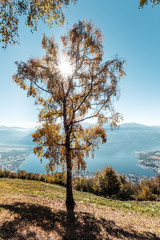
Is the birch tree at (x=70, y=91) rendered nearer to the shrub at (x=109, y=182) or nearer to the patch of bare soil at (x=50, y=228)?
the patch of bare soil at (x=50, y=228)

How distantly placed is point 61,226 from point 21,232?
1.66m

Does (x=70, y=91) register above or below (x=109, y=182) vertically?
above

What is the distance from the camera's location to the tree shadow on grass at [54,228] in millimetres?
4021

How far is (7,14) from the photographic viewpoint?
4484mm

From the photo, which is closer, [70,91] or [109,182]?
[70,91]

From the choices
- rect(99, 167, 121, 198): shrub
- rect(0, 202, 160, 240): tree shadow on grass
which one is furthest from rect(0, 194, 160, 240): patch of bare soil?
rect(99, 167, 121, 198): shrub

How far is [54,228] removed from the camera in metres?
4.68

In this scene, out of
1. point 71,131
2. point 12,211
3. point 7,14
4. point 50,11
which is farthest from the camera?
point 71,131

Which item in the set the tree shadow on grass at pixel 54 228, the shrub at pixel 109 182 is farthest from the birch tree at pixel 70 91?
the shrub at pixel 109 182

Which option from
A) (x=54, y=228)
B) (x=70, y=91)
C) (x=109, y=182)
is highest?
(x=70, y=91)

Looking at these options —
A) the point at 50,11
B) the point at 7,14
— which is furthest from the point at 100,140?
the point at 7,14

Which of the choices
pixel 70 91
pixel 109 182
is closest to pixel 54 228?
pixel 70 91

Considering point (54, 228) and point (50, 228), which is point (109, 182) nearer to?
point (54, 228)

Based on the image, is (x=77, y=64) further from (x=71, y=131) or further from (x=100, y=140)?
(x=100, y=140)
